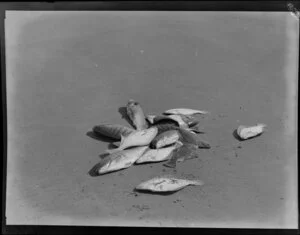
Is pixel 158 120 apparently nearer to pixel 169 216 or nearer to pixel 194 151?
pixel 194 151

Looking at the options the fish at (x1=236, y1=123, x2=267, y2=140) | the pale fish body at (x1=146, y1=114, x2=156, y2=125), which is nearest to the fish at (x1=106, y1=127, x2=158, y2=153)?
the pale fish body at (x1=146, y1=114, x2=156, y2=125)

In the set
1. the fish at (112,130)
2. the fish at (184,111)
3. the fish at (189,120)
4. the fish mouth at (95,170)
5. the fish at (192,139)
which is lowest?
the fish mouth at (95,170)

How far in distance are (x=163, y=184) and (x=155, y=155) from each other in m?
0.41

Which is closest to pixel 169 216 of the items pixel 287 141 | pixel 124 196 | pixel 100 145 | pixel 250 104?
pixel 124 196

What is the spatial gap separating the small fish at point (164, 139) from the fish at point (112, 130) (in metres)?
0.28

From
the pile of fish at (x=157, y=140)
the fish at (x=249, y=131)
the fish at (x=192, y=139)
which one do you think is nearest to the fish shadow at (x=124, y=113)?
the pile of fish at (x=157, y=140)

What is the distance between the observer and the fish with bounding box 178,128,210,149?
4.30m

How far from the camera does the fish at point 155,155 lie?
406cm

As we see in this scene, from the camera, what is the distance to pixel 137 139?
425 centimetres

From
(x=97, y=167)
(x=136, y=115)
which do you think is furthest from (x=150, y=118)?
(x=97, y=167)

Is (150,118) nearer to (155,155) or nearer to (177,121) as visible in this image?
(177,121)

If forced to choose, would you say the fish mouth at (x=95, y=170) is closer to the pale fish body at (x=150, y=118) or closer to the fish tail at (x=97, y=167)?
the fish tail at (x=97, y=167)

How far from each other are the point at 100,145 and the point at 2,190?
138 centimetres

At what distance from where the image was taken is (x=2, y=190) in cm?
311
